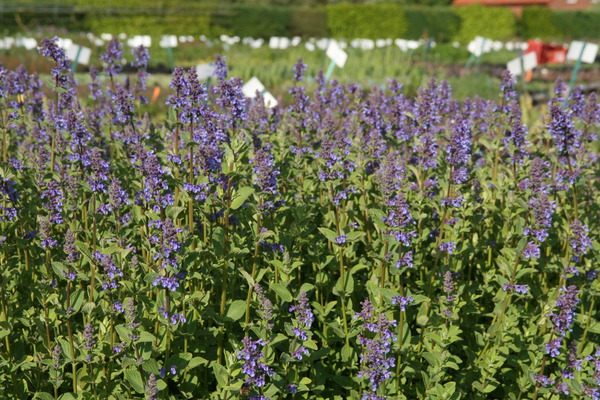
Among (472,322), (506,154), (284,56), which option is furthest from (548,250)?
(284,56)

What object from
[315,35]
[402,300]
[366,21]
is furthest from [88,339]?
[366,21]

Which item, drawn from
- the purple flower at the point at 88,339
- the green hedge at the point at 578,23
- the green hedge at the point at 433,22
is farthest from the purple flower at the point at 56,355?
the green hedge at the point at 578,23

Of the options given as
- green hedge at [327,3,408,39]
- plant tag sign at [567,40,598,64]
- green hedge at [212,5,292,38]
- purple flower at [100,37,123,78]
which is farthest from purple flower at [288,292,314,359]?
green hedge at [327,3,408,39]

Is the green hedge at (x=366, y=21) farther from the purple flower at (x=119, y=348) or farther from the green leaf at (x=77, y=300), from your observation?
the purple flower at (x=119, y=348)

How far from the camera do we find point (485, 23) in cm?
3775

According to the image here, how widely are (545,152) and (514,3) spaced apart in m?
54.0

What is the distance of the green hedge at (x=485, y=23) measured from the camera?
123 feet

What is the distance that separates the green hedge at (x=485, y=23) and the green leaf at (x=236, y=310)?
120ft

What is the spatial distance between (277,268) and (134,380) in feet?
3.18

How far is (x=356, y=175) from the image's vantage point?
3680mm

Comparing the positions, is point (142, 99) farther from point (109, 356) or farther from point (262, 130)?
point (109, 356)

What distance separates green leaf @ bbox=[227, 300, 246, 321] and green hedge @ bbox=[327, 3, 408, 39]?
110 ft

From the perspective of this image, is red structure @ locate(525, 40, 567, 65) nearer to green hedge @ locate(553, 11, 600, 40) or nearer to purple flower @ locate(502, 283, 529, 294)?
green hedge @ locate(553, 11, 600, 40)

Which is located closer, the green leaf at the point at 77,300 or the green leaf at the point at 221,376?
the green leaf at the point at 221,376
